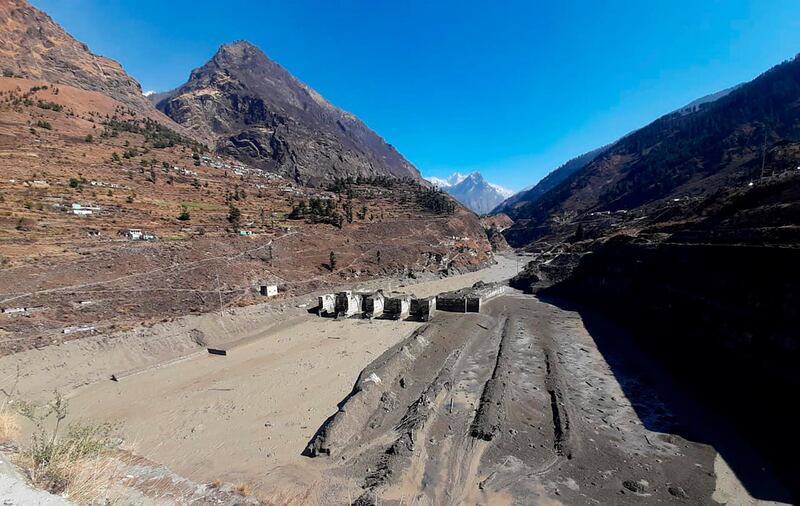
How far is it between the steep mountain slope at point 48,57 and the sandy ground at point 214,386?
99.4 metres

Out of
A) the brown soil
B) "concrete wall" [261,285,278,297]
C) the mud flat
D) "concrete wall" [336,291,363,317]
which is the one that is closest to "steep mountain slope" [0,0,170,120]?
the brown soil

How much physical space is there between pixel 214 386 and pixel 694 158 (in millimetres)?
146582

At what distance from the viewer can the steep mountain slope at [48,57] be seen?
84.2 meters

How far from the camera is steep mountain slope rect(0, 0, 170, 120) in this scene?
84.2 metres

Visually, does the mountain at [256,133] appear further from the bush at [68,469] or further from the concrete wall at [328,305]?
the bush at [68,469]

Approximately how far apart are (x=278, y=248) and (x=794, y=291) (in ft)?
144

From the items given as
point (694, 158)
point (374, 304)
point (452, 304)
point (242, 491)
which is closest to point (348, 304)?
point (374, 304)

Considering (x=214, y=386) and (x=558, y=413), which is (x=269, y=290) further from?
(x=558, y=413)

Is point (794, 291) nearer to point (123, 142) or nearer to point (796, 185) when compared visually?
point (796, 185)

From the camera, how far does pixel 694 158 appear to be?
111m

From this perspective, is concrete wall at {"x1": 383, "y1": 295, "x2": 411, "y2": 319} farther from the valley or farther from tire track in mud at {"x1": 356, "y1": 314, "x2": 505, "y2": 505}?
tire track in mud at {"x1": 356, "y1": 314, "x2": 505, "y2": 505}

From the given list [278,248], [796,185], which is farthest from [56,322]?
[796,185]

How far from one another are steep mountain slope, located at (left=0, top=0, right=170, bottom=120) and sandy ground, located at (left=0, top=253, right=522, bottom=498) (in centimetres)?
9937

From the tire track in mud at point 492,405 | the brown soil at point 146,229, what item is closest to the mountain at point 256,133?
the brown soil at point 146,229
